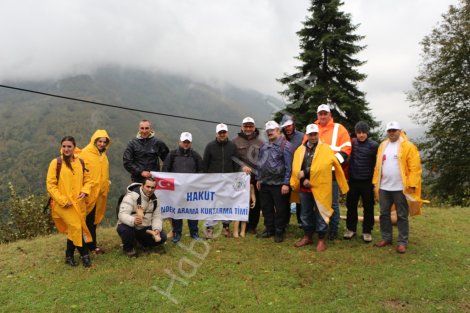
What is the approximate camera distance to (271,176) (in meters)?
7.75

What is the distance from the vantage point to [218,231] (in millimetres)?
8930

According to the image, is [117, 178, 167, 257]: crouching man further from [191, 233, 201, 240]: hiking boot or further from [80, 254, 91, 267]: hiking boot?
[191, 233, 201, 240]: hiking boot

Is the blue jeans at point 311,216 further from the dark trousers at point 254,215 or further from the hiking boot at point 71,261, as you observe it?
the hiking boot at point 71,261

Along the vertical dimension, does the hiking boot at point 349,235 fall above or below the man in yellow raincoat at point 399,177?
below

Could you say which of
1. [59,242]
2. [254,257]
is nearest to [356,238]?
[254,257]

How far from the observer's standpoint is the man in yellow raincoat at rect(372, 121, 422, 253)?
22.7ft

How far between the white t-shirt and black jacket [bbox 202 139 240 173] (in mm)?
3089

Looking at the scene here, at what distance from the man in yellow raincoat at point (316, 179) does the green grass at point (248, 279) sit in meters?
0.69

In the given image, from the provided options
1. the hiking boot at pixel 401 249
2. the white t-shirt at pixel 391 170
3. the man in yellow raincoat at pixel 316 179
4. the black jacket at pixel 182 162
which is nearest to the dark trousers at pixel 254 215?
the man in yellow raincoat at pixel 316 179

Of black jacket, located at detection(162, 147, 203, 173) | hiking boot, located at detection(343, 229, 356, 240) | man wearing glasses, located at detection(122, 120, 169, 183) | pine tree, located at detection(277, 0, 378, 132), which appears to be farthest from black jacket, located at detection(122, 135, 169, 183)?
pine tree, located at detection(277, 0, 378, 132)

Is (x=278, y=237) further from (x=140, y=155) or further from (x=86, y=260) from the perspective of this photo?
(x=86, y=260)

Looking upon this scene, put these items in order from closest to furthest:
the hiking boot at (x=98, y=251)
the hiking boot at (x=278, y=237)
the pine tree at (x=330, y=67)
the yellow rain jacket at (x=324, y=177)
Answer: the yellow rain jacket at (x=324, y=177) < the hiking boot at (x=98, y=251) < the hiking boot at (x=278, y=237) < the pine tree at (x=330, y=67)

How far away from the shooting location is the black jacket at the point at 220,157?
8219mm

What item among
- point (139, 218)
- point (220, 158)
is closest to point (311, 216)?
point (220, 158)
